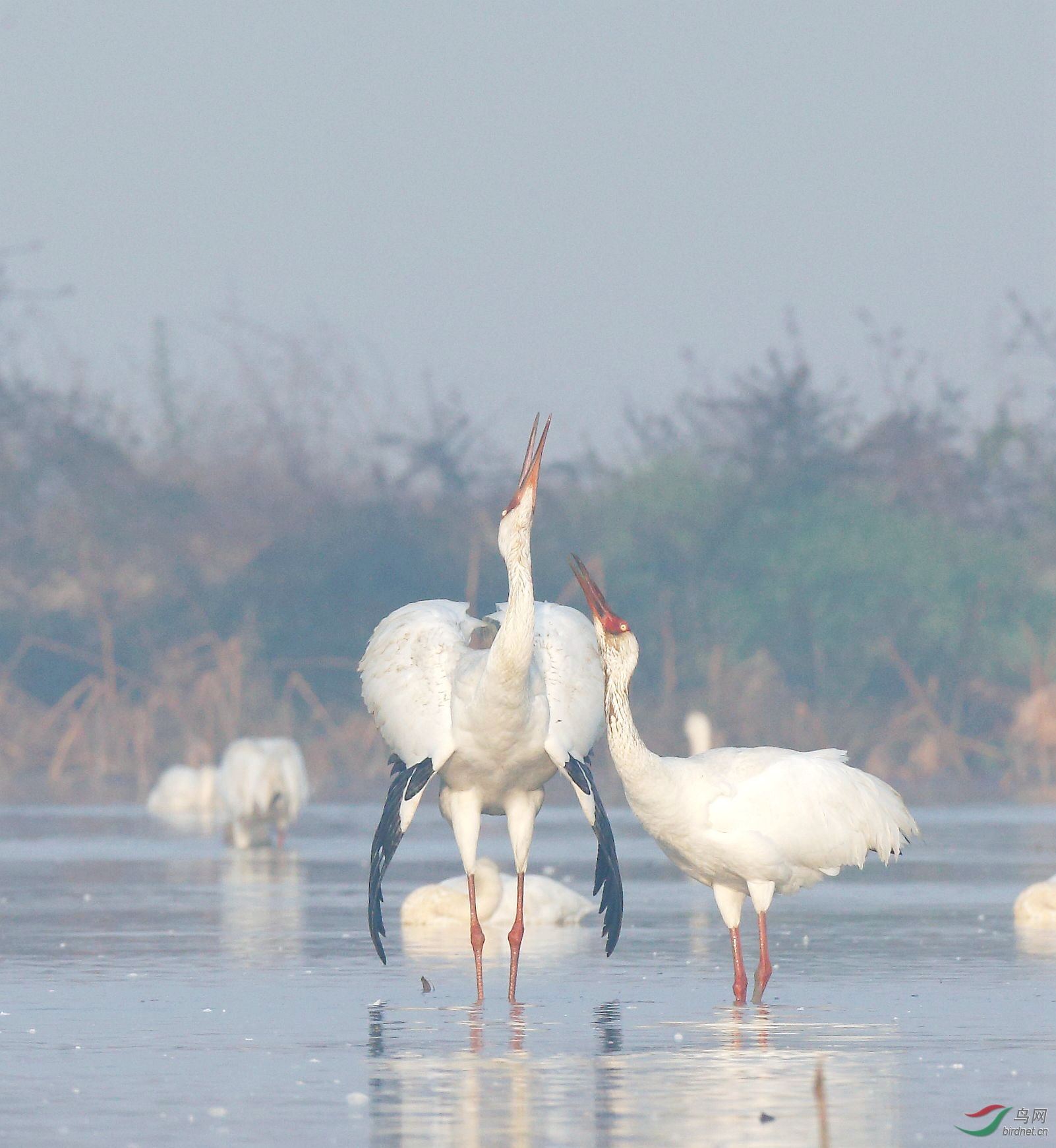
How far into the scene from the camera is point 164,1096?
27.7ft

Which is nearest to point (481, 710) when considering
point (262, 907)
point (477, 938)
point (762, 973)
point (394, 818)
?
point (394, 818)

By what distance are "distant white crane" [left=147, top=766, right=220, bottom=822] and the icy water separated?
8.98 m

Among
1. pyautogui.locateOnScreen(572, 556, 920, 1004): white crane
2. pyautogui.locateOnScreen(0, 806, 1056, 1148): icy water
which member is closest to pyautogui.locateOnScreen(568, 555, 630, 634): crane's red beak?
pyautogui.locateOnScreen(572, 556, 920, 1004): white crane

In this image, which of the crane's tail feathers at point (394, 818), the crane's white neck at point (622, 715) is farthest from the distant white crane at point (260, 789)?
the crane's white neck at point (622, 715)

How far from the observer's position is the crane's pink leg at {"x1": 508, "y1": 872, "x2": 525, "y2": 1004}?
11.6 meters

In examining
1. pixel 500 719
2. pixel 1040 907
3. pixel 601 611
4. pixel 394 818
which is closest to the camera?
pixel 601 611

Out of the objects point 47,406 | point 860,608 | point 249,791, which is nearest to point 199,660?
point 47,406

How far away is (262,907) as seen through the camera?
16281mm

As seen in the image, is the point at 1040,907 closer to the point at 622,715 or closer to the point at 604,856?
the point at 604,856

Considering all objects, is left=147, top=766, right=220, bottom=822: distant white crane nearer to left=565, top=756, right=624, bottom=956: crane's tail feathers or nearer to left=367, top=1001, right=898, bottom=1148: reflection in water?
left=565, top=756, right=624, bottom=956: crane's tail feathers

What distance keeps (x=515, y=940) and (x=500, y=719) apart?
3.24 ft

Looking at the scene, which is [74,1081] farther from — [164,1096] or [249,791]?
[249,791]

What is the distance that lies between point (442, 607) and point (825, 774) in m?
2.48

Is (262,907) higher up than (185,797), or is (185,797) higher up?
(185,797)
